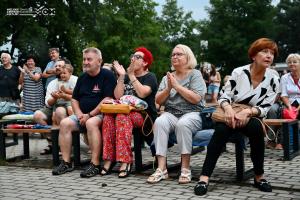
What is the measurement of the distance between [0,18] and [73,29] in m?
4.55

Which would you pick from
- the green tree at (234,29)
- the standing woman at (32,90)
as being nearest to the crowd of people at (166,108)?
the standing woman at (32,90)

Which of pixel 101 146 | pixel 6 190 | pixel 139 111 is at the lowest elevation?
pixel 6 190

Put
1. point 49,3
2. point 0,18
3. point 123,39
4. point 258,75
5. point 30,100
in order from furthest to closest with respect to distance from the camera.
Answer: point 123,39 → point 49,3 → point 0,18 → point 30,100 → point 258,75

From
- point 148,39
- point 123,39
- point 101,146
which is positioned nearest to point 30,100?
point 101,146

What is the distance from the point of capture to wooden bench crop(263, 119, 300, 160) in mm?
7031

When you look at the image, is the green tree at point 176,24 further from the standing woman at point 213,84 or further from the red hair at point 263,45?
the red hair at point 263,45

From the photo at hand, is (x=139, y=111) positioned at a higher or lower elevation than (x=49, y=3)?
lower

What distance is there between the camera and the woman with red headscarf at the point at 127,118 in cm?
610

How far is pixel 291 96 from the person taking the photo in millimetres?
8117

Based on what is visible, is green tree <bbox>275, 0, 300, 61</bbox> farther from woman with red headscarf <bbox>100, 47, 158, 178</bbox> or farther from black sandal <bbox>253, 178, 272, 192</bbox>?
black sandal <bbox>253, 178, 272, 192</bbox>

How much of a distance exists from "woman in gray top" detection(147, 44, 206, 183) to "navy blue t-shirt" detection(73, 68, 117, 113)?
2.87 feet

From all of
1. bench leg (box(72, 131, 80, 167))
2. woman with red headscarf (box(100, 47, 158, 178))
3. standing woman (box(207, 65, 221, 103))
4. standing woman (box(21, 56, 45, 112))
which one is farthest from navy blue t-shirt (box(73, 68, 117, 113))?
standing woman (box(207, 65, 221, 103))

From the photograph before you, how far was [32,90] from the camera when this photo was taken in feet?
32.7

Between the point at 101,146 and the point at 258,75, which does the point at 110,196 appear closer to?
the point at 101,146
